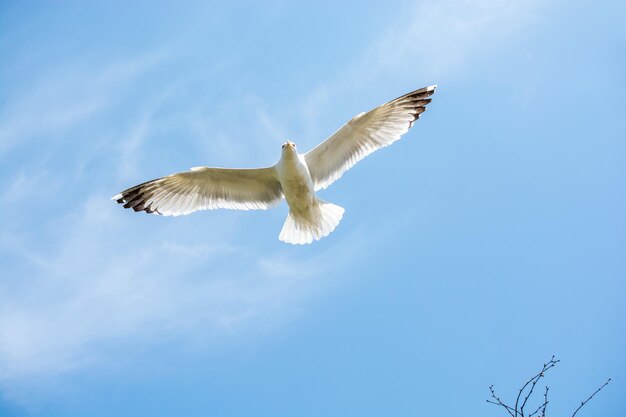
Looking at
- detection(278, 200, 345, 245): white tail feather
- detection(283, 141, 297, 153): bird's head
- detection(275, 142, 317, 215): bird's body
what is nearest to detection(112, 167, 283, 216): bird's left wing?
detection(275, 142, 317, 215): bird's body

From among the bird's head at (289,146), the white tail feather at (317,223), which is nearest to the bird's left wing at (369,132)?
the bird's head at (289,146)

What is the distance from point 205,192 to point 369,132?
2751mm

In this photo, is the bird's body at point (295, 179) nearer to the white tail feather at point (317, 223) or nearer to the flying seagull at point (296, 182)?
the flying seagull at point (296, 182)

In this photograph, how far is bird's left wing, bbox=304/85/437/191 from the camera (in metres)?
10.6

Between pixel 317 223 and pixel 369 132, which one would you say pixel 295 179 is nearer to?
pixel 317 223

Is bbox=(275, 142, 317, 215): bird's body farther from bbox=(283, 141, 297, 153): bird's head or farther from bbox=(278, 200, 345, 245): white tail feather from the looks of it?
bbox=(278, 200, 345, 245): white tail feather

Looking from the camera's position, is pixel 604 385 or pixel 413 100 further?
pixel 413 100

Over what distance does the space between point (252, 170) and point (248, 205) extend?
703 millimetres

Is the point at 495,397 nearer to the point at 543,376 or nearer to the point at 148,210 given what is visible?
the point at 543,376

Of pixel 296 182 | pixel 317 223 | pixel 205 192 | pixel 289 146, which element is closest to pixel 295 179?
pixel 296 182

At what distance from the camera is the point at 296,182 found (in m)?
10.4

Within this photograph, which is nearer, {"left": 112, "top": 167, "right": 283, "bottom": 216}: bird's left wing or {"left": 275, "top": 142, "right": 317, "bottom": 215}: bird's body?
{"left": 275, "top": 142, "right": 317, "bottom": 215}: bird's body

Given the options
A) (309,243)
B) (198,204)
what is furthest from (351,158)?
(198,204)

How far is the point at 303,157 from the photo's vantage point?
35.0ft
